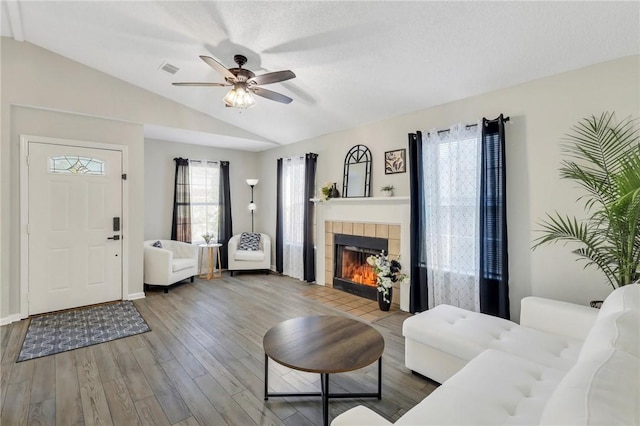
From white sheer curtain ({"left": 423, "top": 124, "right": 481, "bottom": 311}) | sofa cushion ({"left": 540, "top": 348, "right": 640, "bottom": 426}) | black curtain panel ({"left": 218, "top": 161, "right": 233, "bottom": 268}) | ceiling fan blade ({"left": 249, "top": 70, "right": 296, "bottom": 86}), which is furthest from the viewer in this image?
black curtain panel ({"left": 218, "top": 161, "right": 233, "bottom": 268})

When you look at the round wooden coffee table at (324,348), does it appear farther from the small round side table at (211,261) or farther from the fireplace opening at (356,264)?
the small round side table at (211,261)

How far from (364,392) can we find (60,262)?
4.05 metres

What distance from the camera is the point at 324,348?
198cm

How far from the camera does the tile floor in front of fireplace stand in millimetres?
3838

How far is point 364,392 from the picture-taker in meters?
2.22

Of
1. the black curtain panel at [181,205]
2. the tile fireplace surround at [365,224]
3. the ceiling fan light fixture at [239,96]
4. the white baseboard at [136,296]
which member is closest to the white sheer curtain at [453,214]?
the tile fireplace surround at [365,224]

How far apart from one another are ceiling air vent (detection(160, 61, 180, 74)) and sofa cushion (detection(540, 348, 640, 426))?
4395 mm

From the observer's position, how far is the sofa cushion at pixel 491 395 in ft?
4.16

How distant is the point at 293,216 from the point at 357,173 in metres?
1.70

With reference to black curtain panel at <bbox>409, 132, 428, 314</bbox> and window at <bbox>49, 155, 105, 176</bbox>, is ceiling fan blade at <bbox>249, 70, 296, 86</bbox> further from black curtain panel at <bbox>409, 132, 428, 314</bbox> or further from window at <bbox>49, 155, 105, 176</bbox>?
window at <bbox>49, 155, 105, 176</bbox>

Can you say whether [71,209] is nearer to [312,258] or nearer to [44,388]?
[44,388]

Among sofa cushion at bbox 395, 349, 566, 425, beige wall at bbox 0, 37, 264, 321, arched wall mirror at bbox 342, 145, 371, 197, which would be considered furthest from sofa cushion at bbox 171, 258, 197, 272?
sofa cushion at bbox 395, 349, 566, 425

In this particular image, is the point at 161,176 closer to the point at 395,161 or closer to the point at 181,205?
the point at 181,205

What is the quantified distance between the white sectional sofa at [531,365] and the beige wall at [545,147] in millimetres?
654
